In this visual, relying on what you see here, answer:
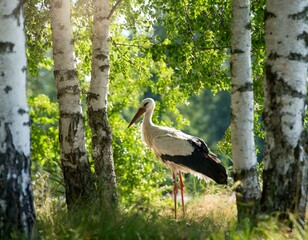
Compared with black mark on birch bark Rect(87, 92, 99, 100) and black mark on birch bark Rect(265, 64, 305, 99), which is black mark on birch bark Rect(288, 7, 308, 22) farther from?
black mark on birch bark Rect(87, 92, 99, 100)

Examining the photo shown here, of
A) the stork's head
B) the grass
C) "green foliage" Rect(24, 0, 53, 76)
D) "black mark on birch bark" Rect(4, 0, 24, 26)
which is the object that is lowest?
the grass

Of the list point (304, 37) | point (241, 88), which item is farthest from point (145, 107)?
point (304, 37)

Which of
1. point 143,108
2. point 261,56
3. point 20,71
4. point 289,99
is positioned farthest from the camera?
point 143,108

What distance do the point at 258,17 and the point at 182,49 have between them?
167 cm

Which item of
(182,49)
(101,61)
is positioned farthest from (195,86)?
(101,61)

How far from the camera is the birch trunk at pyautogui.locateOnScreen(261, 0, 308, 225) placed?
23.1 ft

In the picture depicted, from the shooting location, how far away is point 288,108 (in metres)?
7.02

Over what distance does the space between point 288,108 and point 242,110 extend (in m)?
2.65

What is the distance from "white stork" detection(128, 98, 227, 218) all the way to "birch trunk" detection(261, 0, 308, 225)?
243 inches

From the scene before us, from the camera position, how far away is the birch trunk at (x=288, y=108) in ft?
23.1

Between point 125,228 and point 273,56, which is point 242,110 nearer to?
point 273,56

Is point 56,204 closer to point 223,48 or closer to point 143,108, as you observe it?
point 223,48

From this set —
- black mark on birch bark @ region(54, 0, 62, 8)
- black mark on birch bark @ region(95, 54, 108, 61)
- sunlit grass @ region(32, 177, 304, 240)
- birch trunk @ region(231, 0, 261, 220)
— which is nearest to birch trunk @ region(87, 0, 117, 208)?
black mark on birch bark @ region(95, 54, 108, 61)

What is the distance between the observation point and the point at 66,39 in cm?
970
